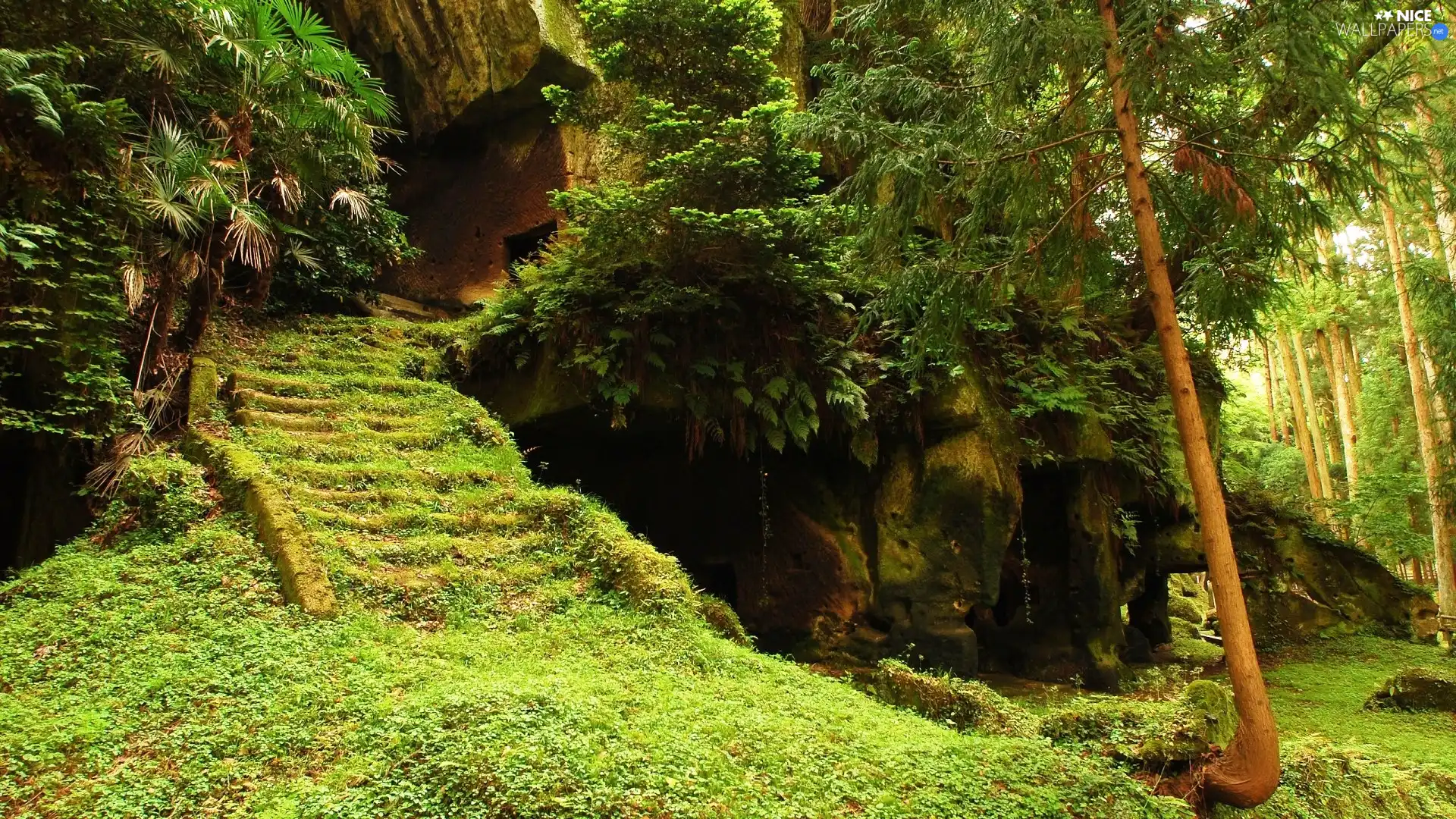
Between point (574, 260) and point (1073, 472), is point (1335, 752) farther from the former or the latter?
point (574, 260)

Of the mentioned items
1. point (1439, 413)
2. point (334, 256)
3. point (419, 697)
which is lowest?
point (419, 697)

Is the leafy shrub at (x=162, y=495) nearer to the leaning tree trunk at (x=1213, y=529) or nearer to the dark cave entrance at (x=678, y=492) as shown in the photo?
the dark cave entrance at (x=678, y=492)

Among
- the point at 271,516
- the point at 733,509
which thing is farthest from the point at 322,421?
the point at 733,509

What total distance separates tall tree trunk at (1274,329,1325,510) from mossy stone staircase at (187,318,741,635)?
23.4m

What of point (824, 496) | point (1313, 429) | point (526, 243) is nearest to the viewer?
point (824, 496)

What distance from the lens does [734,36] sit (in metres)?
8.98

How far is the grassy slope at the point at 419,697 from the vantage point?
3564 mm

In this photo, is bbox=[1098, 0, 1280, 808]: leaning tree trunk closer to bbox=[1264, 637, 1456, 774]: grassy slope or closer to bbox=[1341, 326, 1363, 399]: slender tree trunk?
bbox=[1264, 637, 1456, 774]: grassy slope

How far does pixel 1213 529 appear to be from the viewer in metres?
4.78

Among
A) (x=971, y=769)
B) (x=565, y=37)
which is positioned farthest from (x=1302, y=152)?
(x=565, y=37)

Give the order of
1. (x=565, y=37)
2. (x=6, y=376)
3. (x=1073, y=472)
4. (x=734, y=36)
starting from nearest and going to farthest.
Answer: (x=6, y=376) < (x=734, y=36) < (x=1073, y=472) < (x=565, y=37)

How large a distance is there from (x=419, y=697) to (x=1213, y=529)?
4976mm

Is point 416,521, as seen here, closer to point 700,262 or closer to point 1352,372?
point 700,262

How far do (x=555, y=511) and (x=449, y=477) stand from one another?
1.24 metres
